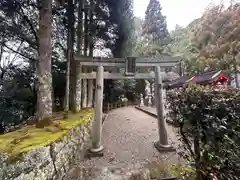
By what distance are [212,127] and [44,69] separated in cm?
403

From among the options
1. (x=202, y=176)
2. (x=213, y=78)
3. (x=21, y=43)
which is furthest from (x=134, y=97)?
(x=202, y=176)

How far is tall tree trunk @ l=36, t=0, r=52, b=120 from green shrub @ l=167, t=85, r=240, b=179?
3.22 m

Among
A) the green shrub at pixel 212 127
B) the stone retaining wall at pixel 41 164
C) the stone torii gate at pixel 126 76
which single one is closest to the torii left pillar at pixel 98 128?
the stone torii gate at pixel 126 76

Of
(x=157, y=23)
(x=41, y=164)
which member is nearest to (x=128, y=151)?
(x=41, y=164)

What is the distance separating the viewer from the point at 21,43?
9.63m

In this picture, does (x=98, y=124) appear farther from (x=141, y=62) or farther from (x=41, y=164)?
(x=41, y=164)

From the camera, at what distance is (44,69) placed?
4633 mm

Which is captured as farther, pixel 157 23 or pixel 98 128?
pixel 157 23

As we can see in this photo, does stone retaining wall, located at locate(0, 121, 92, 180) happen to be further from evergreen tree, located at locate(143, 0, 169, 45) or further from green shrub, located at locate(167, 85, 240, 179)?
evergreen tree, located at locate(143, 0, 169, 45)

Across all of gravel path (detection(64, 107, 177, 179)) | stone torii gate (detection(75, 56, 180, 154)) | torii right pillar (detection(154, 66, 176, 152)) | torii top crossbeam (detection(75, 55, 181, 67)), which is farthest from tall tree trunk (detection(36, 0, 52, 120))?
torii right pillar (detection(154, 66, 176, 152))

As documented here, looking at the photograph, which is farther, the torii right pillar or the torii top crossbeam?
the torii top crossbeam

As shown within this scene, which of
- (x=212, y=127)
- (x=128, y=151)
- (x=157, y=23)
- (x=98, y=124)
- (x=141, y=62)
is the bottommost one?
(x=128, y=151)

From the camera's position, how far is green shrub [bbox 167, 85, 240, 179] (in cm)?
199

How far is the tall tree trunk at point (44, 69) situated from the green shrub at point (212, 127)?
10.6 feet
